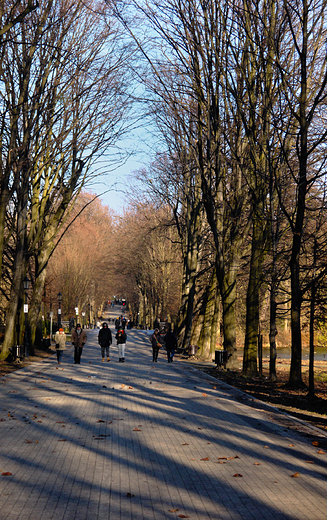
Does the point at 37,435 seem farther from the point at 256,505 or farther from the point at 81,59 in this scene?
the point at 81,59

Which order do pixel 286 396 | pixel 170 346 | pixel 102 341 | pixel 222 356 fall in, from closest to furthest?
1. pixel 286 396
2. pixel 222 356
3. pixel 102 341
4. pixel 170 346

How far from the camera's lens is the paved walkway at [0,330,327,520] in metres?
5.95

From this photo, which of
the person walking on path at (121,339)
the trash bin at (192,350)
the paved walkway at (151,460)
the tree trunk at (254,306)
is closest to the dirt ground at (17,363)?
the person walking on path at (121,339)

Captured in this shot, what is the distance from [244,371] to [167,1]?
12069mm

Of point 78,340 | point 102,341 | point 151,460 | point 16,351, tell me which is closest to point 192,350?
point 102,341

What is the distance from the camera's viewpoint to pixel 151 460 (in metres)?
7.94

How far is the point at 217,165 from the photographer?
2061 centimetres

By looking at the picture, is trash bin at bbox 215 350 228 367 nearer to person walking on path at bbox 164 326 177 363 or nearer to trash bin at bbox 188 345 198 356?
person walking on path at bbox 164 326 177 363

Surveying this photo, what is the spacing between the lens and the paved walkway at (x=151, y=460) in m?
5.95

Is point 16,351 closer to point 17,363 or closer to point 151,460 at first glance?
point 17,363

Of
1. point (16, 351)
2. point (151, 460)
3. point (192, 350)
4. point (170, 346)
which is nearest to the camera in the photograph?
point (151, 460)

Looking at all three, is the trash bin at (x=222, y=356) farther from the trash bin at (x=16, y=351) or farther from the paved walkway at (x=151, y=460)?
the trash bin at (x=16, y=351)

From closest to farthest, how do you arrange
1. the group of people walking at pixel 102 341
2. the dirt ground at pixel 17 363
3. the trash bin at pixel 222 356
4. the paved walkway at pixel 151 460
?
the paved walkway at pixel 151 460 < the dirt ground at pixel 17 363 < the trash bin at pixel 222 356 < the group of people walking at pixel 102 341

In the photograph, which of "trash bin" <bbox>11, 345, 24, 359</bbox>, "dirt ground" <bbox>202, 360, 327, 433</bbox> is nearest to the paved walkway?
"dirt ground" <bbox>202, 360, 327, 433</bbox>
